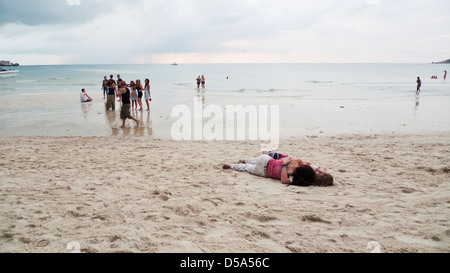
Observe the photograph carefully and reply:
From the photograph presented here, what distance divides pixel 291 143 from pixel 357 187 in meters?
4.04

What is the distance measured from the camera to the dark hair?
16.7 feet

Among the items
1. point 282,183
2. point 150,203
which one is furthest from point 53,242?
point 282,183

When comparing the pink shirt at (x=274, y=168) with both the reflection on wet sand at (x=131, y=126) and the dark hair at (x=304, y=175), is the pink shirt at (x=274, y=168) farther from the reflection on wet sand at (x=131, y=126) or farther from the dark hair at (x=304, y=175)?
the reflection on wet sand at (x=131, y=126)

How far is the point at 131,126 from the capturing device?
11.9 m

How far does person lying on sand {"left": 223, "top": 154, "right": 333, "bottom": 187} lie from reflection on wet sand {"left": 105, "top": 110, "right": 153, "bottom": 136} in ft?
19.9

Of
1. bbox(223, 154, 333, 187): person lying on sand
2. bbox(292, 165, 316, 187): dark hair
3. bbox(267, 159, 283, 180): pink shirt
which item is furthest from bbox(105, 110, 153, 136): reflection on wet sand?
bbox(292, 165, 316, 187): dark hair

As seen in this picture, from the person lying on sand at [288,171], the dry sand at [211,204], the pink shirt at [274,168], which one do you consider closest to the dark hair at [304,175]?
the person lying on sand at [288,171]

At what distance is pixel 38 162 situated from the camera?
6570mm

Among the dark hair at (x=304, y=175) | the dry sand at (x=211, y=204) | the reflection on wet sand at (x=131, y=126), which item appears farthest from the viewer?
the reflection on wet sand at (x=131, y=126)

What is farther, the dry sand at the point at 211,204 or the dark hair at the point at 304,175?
the dark hair at the point at 304,175

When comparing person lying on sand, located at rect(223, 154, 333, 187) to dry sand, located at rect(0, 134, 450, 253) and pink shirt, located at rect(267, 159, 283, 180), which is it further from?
dry sand, located at rect(0, 134, 450, 253)

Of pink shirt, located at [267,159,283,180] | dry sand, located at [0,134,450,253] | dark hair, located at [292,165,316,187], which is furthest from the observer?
pink shirt, located at [267,159,283,180]

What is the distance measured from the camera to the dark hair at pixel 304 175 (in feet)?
16.7
